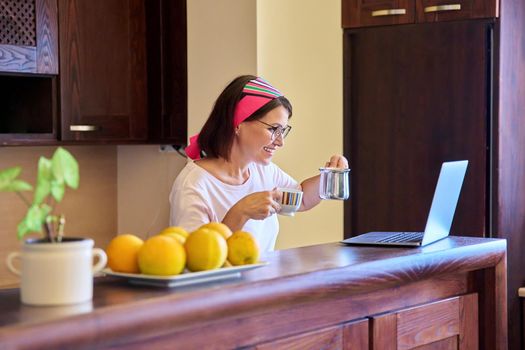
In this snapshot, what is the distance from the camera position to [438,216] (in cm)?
240

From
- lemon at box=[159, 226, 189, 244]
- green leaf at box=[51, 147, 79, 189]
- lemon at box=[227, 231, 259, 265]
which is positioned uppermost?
green leaf at box=[51, 147, 79, 189]

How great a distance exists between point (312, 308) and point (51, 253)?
640 millimetres

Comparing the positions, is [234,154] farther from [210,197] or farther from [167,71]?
[167,71]

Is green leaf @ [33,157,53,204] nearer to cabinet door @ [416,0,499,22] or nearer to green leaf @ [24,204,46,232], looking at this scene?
green leaf @ [24,204,46,232]

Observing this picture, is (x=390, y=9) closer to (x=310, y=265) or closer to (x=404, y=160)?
(x=404, y=160)

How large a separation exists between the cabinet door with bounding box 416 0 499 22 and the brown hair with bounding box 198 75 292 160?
0.95 m

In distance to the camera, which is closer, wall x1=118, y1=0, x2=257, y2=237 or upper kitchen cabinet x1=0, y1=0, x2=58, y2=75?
upper kitchen cabinet x1=0, y1=0, x2=58, y2=75

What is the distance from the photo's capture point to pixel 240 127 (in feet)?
8.92

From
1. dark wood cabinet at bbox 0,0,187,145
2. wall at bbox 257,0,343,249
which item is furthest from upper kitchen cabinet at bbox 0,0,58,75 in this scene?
wall at bbox 257,0,343,249

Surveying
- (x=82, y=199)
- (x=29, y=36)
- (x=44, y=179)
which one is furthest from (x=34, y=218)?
(x=82, y=199)

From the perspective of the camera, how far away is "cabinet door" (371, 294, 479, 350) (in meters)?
2.11

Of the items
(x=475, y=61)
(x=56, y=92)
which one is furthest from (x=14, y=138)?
(x=475, y=61)

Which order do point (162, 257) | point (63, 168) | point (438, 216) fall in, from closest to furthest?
point (63, 168) → point (162, 257) → point (438, 216)

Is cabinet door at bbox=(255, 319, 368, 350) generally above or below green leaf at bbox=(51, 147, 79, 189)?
below
